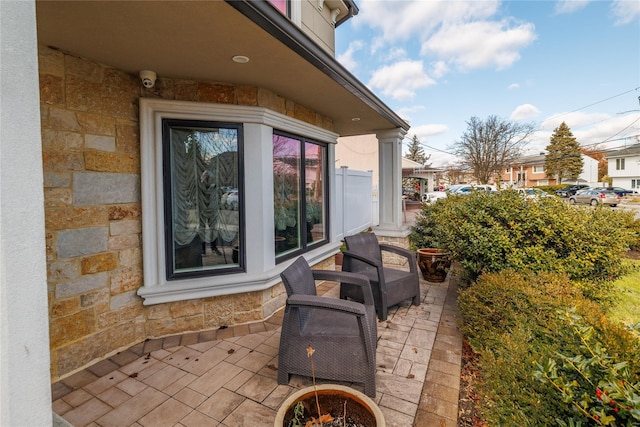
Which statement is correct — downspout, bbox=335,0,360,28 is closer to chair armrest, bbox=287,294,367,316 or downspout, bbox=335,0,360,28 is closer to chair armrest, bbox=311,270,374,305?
chair armrest, bbox=311,270,374,305

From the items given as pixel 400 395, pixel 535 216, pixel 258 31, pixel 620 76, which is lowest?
pixel 400 395

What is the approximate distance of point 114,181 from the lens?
9.14ft

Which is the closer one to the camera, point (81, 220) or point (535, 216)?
point (81, 220)

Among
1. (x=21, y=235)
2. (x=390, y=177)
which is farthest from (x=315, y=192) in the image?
(x=21, y=235)

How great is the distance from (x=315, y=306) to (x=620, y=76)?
1996cm

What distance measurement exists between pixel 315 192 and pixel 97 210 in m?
2.83

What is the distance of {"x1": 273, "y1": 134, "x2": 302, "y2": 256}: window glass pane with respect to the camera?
384 centimetres

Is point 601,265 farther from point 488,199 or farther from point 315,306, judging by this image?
point 315,306

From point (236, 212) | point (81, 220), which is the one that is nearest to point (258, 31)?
point (236, 212)

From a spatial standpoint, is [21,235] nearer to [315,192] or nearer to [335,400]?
[335,400]

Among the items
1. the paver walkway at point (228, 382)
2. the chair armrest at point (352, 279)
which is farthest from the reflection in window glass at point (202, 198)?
the chair armrest at point (352, 279)

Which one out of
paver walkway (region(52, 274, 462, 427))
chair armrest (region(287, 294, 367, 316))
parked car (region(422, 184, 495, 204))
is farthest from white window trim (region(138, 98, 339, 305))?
parked car (region(422, 184, 495, 204))

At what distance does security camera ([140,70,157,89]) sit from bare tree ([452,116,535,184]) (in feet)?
73.5

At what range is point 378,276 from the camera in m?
3.40
